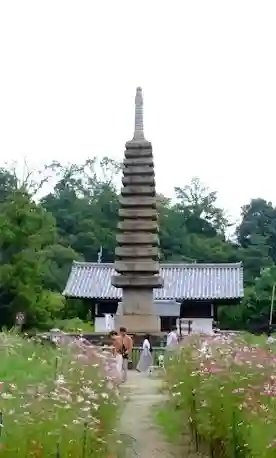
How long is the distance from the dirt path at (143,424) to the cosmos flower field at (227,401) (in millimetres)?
318

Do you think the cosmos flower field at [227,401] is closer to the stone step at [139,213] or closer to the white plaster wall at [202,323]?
the stone step at [139,213]

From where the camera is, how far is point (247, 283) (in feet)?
168

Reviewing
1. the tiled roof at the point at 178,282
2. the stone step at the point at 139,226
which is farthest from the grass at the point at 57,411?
the tiled roof at the point at 178,282

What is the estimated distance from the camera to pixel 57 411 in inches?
211

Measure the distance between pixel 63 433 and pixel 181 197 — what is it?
61.4 meters

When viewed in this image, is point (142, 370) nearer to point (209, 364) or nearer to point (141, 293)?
point (141, 293)

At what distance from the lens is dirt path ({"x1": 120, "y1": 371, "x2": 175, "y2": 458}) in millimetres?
A: 8617

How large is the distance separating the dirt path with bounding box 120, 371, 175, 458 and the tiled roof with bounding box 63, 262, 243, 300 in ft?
68.5

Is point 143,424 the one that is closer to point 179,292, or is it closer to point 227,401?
point 227,401

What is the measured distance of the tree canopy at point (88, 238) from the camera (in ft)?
92.1

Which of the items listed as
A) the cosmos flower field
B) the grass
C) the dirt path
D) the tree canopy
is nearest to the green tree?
the tree canopy

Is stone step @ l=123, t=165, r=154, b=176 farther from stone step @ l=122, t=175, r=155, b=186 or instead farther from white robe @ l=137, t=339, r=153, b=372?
white robe @ l=137, t=339, r=153, b=372

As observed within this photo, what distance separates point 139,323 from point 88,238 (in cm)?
2909

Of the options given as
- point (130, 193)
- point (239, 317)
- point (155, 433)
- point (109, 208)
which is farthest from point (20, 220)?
point (109, 208)
